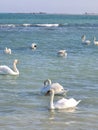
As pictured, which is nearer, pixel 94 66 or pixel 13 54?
pixel 94 66

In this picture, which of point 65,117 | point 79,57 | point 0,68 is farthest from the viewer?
point 79,57

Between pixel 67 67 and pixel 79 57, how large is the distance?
4.59m

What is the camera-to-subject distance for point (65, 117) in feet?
44.4

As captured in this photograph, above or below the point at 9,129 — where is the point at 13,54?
above

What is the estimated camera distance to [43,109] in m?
14.4

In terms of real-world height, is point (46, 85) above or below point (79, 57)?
below

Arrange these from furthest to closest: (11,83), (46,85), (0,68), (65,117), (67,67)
→ (67,67) → (0,68) → (11,83) → (46,85) → (65,117)

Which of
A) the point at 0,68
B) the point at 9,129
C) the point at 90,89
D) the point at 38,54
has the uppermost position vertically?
the point at 38,54

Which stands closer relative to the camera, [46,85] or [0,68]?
[46,85]

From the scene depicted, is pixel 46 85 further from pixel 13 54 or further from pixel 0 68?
pixel 13 54

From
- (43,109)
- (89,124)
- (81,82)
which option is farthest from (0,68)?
(89,124)

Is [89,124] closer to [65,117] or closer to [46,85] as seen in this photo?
[65,117]

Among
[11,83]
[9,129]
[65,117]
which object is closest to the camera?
[9,129]

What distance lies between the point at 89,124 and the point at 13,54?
17.1m
